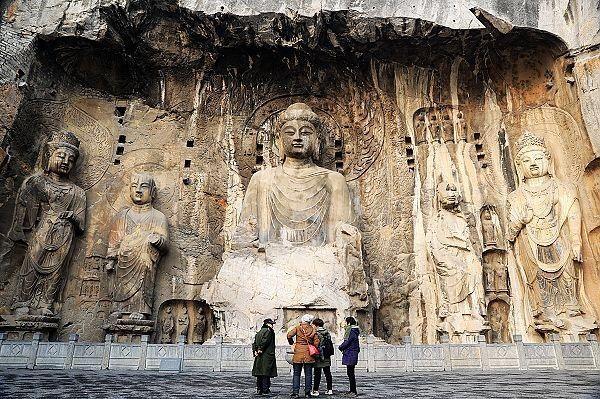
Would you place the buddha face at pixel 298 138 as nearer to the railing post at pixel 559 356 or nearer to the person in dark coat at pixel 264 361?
the railing post at pixel 559 356

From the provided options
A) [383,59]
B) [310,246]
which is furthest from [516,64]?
[310,246]

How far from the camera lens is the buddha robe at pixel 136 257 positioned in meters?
9.13

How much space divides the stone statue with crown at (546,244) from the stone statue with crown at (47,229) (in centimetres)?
768

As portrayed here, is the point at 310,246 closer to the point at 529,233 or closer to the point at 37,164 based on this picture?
the point at 529,233

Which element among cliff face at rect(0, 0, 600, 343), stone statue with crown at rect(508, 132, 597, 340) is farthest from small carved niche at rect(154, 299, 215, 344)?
stone statue with crown at rect(508, 132, 597, 340)

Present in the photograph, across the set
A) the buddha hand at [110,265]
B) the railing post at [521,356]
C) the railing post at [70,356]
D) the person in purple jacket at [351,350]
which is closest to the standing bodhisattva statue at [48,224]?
the buddha hand at [110,265]

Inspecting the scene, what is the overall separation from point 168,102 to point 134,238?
3234mm

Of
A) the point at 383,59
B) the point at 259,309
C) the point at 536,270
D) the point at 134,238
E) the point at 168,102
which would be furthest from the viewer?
the point at 168,102

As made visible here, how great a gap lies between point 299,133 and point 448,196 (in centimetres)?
291

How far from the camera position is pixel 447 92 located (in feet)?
34.7

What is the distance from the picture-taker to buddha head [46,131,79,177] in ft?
31.7

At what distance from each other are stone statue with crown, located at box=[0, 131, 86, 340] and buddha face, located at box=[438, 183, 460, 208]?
6432 mm

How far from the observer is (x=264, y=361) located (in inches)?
181

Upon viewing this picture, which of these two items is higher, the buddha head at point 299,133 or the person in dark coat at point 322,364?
the buddha head at point 299,133
